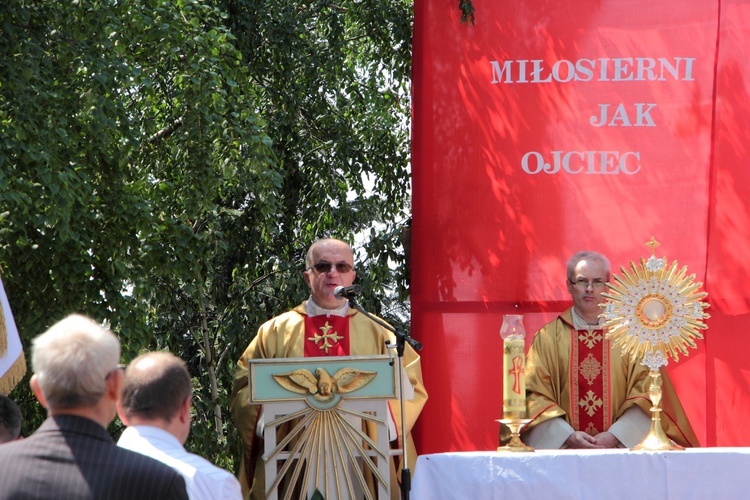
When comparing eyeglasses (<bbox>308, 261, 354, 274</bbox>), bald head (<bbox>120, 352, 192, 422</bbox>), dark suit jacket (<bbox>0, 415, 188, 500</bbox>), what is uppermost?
eyeglasses (<bbox>308, 261, 354, 274</bbox>)

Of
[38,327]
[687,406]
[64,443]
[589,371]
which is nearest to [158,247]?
[38,327]

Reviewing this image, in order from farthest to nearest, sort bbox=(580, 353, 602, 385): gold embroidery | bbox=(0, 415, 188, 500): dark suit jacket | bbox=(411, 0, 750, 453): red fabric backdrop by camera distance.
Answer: bbox=(411, 0, 750, 453): red fabric backdrop
bbox=(580, 353, 602, 385): gold embroidery
bbox=(0, 415, 188, 500): dark suit jacket

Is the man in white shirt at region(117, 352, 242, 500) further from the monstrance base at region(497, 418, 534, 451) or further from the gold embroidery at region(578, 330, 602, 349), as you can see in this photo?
the gold embroidery at region(578, 330, 602, 349)

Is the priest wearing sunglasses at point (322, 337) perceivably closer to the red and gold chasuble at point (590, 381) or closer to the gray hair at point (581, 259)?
the red and gold chasuble at point (590, 381)

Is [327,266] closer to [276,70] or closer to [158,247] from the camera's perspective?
[158,247]

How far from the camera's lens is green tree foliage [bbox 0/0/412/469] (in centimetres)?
665

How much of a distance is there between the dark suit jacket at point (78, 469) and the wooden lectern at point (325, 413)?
2.56m

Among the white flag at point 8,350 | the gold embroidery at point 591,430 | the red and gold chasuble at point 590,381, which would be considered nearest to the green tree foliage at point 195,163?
the white flag at point 8,350

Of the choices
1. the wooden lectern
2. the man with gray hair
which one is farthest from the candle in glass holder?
the man with gray hair

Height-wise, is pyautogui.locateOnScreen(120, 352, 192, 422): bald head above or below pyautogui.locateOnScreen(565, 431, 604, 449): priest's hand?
above

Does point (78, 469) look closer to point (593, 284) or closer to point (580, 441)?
point (580, 441)

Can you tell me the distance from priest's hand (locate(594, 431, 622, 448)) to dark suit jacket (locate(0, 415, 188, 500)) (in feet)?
11.4

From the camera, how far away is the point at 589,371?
6.66m

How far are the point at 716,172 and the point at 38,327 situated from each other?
3.93 meters
